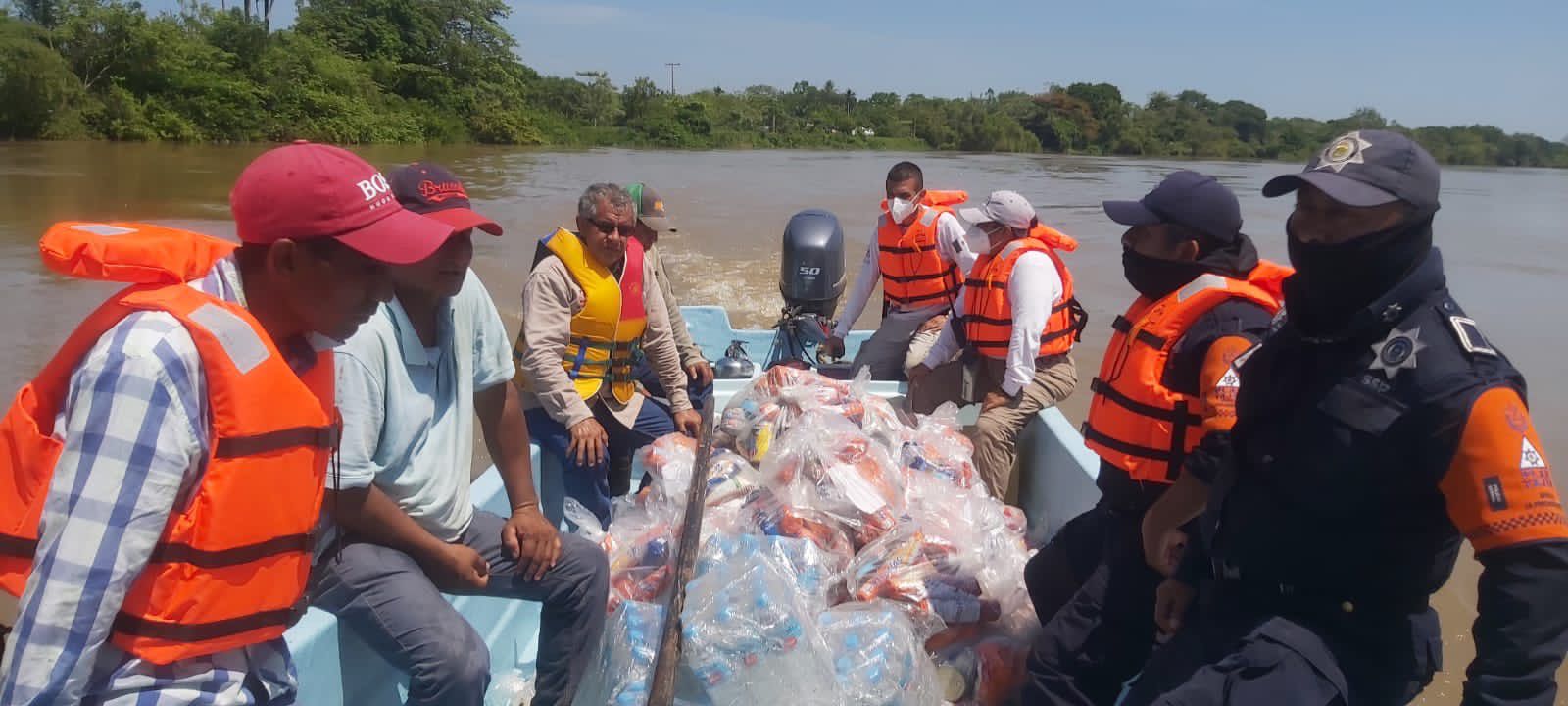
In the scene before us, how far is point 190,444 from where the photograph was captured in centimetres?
120

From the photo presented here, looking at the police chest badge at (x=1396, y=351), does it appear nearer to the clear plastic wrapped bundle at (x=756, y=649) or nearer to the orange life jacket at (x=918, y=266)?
the clear plastic wrapped bundle at (x=756, y=649)

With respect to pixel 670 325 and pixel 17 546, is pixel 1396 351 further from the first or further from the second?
pixel 670 325

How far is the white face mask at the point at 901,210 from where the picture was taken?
5.07 m

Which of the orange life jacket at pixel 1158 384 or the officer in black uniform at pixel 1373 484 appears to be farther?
the orange life jacket at pixel 1158 384

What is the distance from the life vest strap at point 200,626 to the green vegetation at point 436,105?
18252mm

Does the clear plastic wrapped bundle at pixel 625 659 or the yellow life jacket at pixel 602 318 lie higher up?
the yellow life jacket at pixel 602 318

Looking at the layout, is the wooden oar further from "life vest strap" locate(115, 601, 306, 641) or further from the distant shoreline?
the distant shoreline

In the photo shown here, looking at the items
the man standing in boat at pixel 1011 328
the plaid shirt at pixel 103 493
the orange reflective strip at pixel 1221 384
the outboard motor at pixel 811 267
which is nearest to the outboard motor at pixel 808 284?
the outboard motor at pixel 811 267

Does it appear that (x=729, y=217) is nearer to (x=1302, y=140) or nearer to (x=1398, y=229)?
(x=1398, y=229)

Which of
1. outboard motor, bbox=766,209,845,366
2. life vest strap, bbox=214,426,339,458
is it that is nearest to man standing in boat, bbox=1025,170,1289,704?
life vest strap, bbox=214,426,339,458

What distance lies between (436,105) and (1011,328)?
42.1 m

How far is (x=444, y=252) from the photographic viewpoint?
2020 millimetres

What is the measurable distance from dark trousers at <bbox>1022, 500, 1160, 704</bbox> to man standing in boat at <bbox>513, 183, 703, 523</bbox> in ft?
5.30

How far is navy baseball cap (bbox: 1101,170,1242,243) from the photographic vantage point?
2.13 metres
